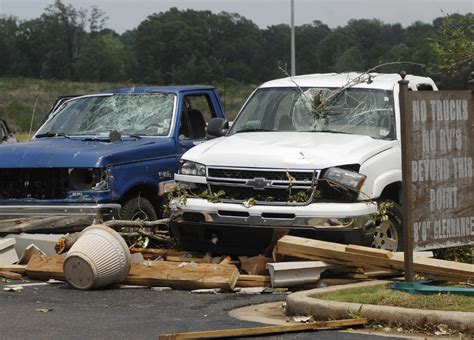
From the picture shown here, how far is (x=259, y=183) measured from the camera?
1027cm

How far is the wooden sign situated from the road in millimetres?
1468

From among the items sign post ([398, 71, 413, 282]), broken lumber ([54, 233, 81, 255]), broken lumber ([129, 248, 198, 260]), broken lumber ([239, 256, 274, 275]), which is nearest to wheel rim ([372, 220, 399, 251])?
broken lumber ([239, 256, 274, 275])

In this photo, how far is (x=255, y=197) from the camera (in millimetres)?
10336

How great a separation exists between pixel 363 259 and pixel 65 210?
3.52m

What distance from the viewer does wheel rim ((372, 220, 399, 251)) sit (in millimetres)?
10562

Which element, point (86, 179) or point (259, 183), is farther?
point (86, 179)

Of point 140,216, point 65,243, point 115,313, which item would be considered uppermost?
point 140,216

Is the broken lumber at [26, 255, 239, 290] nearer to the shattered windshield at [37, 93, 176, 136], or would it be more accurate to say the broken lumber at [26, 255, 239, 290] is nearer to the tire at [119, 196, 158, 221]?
the tire at [119, 196, 158, 221]

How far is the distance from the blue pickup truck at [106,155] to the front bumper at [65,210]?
0.01 metres

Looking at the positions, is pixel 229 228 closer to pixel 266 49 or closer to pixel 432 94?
pixel 432 94

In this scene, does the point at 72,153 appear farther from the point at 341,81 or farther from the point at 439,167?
the point at 439,167

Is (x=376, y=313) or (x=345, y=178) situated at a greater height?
(x=345, y=178)

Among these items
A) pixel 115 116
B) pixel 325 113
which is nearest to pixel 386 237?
pixel 325 113

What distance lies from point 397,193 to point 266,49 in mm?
36205
